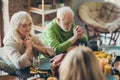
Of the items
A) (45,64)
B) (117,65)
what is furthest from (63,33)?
(117,65)

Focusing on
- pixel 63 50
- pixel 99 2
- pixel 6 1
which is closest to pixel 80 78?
pixel 63 50

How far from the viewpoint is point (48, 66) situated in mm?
2510

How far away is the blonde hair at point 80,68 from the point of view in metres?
1.39

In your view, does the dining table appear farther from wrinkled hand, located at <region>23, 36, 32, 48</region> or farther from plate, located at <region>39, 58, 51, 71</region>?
wrinkled hand, located at <region>23, 36, 32, 48</region>

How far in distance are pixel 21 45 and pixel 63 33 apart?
2.28 ft

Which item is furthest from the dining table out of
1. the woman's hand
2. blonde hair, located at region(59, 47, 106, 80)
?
blonde hair, located at region(59, 47, 106, 80)

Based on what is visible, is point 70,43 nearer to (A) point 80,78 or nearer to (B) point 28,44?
(B) point 28,44

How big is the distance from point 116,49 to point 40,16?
1997mm

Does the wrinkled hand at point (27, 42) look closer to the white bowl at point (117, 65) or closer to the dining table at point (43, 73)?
the dining table at point (43, 73)

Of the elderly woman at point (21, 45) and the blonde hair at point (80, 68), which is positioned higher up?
the blonde hair at point (80, 68)

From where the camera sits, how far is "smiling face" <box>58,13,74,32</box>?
3125mm

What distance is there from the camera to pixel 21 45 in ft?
8.79

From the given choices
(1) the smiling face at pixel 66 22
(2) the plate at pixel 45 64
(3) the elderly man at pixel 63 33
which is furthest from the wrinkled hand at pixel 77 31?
(2) the plate at pixel 45 64

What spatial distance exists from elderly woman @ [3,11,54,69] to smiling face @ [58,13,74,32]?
41cm
